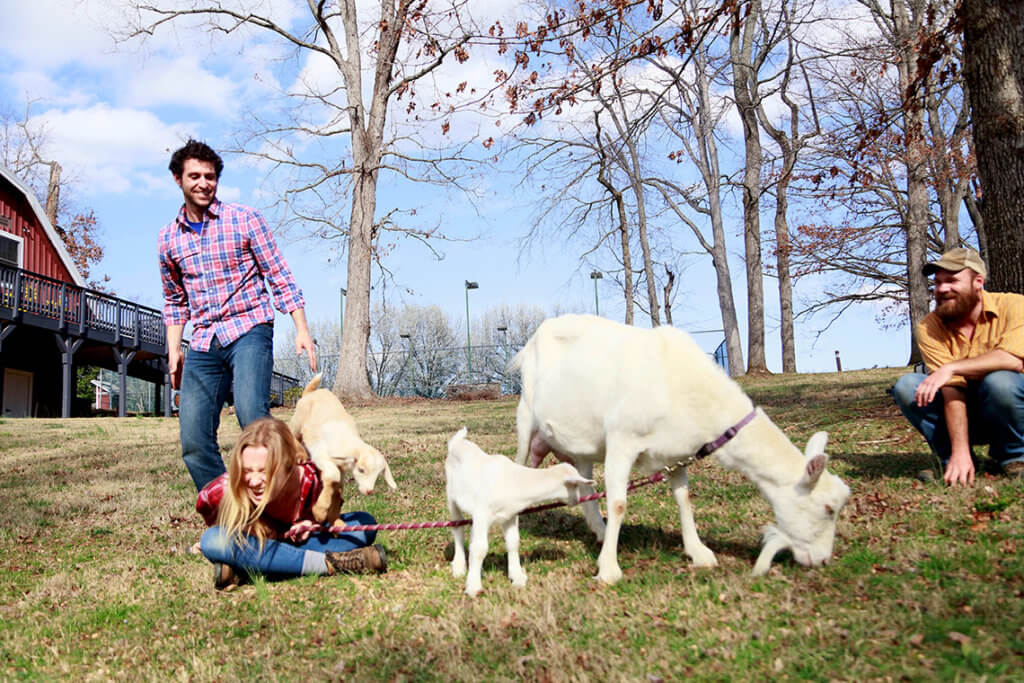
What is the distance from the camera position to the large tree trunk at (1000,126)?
7148mm

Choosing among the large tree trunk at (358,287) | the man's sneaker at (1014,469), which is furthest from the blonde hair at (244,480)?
the large tree trunk at (358,287)

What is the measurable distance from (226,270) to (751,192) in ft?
73.4

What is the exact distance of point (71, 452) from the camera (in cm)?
1239

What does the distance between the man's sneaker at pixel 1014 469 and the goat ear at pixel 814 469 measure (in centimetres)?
260

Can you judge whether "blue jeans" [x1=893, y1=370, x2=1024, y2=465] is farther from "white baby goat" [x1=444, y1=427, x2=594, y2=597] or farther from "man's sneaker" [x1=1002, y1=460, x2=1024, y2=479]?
"white baby goat" [x1=444, y1=427, x2=594, y2=597]

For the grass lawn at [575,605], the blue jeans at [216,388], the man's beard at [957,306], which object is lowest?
the grass lawn at [575,605]

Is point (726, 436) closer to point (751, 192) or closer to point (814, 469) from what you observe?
point (814, 469)

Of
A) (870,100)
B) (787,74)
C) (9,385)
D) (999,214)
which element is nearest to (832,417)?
(999,214)

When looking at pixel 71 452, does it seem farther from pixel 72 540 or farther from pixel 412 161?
pixel 412 161

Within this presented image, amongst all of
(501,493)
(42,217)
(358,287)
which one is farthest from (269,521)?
(42,217)

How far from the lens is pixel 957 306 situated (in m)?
5.46

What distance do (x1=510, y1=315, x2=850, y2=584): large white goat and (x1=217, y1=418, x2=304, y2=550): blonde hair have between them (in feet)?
5.23

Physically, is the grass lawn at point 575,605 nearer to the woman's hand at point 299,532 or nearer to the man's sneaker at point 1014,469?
the man's sneaker at point 1014,469

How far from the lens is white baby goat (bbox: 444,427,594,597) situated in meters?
4.06
